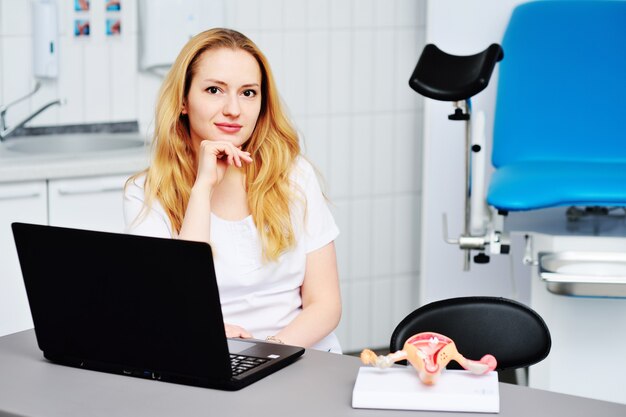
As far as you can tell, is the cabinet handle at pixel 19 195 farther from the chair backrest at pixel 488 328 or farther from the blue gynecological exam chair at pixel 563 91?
the chair backrest at pixel 488 328

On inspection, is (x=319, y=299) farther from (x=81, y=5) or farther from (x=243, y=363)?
(x=81, y=5)

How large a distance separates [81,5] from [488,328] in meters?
2.18

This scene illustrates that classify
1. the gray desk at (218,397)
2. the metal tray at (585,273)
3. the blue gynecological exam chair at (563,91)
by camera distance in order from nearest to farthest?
the gray desk at (218,397), the metal tray at (585,273), the blue gynecological exam chair at (563,91)

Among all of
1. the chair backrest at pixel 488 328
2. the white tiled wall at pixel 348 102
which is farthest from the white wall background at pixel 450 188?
the chair backrest at pixel 488 328

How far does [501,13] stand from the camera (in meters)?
3.47

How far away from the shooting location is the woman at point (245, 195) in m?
2.12

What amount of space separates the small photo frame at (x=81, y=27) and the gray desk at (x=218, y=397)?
2096 mm

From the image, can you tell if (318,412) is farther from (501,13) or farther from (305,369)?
(501,13)

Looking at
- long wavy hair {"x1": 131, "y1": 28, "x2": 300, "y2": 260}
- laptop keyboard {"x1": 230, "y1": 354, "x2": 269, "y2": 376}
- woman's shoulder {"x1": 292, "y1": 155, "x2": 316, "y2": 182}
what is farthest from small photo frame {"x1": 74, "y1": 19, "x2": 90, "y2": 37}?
laptop keyboard {"x1": 230, "y1": 354, "x2": 269, "y2": 376}

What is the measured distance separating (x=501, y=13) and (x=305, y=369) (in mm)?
2154

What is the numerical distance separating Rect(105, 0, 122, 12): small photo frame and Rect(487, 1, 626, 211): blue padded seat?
1289mm

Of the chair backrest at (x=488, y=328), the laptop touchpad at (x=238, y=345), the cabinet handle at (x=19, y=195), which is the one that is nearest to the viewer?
the laptop touchpad at (x=238, y=345)

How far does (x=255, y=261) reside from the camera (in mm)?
2137

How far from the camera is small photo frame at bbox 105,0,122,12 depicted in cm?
357
